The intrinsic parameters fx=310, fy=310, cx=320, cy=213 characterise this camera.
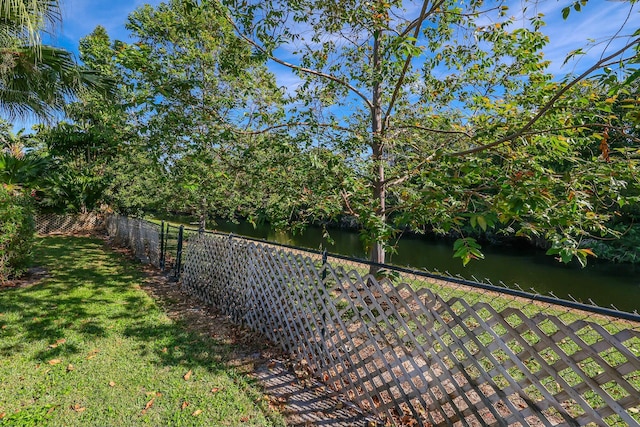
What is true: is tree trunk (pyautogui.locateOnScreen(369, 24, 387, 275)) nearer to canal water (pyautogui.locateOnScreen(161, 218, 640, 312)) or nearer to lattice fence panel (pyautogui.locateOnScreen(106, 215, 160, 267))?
canal water (pyautogui.locateOnScreen(161, 218, 640, 312))

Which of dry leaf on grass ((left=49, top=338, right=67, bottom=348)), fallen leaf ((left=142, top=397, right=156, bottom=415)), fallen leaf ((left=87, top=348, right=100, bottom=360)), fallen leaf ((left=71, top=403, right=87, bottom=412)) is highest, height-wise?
dry leaf on grass ((left=49, top=338, right=67, bottom=348))

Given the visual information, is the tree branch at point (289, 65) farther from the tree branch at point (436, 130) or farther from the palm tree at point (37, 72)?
the palm tree at point (37, 72)

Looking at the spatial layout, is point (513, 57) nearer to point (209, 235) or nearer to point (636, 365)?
point (636, 365)

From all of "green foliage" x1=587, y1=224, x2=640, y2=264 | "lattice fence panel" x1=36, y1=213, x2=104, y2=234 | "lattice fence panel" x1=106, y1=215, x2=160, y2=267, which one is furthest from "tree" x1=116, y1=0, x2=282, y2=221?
"green foliage" x1=587, y1=224, x2=640, y2=264

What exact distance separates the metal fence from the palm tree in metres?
3.69

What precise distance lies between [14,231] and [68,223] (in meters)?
9.75

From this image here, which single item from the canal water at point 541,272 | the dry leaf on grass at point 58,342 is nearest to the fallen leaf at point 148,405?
the dry leaf on grass at point 58,342

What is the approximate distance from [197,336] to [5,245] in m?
3.62

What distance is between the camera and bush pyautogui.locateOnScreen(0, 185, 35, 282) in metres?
4.41

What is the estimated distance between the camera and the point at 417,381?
8.64 feet

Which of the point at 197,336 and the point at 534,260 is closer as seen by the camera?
the point at 197,336

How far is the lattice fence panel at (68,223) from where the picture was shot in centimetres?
1166

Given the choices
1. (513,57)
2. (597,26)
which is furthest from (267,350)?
(513,57)

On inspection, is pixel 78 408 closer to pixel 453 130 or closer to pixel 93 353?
pixel 93 353
